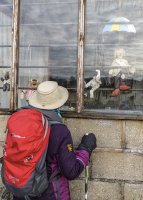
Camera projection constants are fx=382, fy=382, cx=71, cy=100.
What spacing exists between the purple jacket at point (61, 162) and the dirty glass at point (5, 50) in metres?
1.60

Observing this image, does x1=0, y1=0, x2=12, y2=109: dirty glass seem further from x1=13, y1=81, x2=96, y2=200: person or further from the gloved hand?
the gloved hand

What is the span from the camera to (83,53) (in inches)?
197

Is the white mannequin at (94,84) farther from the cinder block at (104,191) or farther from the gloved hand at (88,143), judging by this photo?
the cinder block at (104,191)

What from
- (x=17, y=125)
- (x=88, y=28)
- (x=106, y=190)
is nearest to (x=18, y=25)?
(x=88, y=28)

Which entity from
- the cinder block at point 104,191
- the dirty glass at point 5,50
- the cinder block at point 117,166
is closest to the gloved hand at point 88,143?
the cinder block at point 117,166

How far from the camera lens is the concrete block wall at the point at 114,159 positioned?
4738 millimetres

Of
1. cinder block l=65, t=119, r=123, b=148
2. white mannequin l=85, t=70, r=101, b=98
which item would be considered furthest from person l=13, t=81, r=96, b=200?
white mannequin l=85, t=70, r=101, b=98

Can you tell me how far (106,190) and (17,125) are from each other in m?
1.71

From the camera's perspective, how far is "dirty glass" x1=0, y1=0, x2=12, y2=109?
5270 mm

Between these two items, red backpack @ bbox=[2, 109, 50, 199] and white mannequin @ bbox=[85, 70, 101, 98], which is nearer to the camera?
red backpack @ bbox=[2, 109, 50, 199]

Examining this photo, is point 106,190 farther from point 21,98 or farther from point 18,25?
point 18,25

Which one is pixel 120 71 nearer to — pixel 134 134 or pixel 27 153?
pixel 134 134

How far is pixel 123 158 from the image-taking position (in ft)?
15.6

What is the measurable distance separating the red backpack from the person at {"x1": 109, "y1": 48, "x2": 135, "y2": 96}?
57.3 inches
